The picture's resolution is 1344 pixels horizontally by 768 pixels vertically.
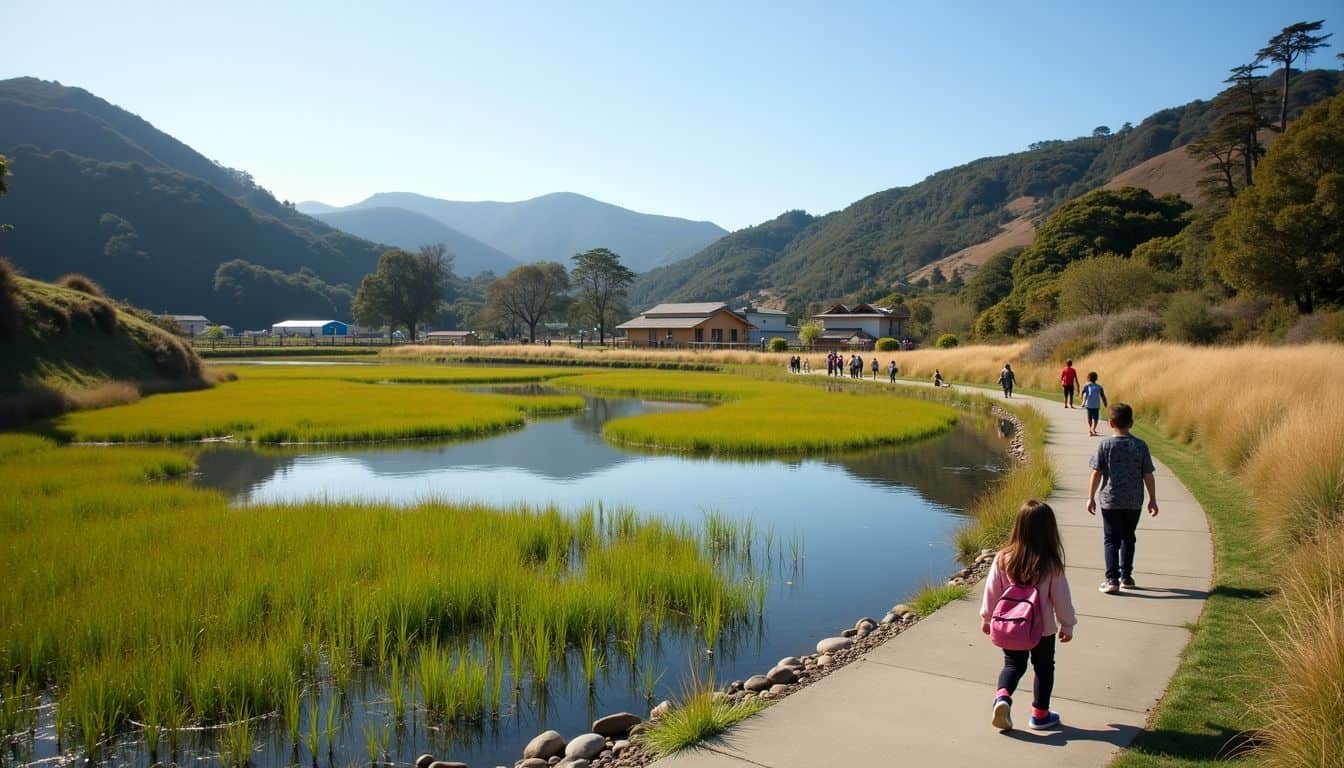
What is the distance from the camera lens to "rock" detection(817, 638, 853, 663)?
699cm

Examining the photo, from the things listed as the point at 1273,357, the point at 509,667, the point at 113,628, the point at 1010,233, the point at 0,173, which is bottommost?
the point at 509,667

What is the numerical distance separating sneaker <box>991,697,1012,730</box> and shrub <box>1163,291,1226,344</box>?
34.4 metres

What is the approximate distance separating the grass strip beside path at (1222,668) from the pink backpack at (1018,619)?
29.1 inches

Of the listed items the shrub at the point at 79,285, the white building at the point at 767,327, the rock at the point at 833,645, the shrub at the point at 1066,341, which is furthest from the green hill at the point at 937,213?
the rock at the point at 833,645

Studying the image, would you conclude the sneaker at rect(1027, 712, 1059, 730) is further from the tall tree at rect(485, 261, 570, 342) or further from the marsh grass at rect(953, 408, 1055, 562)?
the tall tree at rect(485, 261, 570, 342)

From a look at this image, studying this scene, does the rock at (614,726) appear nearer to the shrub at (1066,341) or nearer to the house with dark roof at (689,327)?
the shrub at (1066,341)

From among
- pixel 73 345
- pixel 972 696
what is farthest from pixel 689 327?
pixel 972 696

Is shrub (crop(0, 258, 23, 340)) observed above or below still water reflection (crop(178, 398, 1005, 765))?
above

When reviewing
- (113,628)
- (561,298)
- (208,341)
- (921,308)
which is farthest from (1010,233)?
(113,628)

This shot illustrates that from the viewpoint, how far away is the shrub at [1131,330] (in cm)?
3462

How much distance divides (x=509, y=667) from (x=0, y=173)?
1005 inches

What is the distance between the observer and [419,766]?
554 centimetres

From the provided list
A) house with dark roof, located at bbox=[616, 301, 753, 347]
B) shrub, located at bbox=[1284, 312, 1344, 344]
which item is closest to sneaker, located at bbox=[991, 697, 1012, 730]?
shrub, located at bbox=[1284, 312, 1344, 344]

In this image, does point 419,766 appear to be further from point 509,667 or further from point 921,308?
point 921,308
